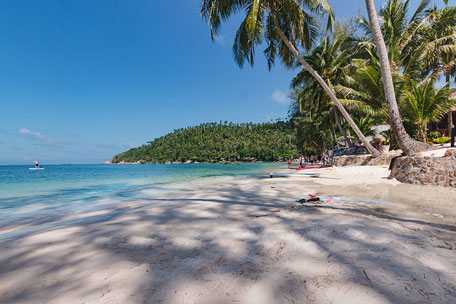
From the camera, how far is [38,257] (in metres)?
1.78

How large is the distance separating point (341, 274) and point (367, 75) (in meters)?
13.2

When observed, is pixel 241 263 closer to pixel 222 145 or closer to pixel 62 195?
pixel 62 195

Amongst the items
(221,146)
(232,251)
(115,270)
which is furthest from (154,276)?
(221,146)

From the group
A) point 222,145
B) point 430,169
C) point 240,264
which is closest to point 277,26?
point 430,169

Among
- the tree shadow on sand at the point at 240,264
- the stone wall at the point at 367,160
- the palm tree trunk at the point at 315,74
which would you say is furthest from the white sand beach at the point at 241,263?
the stone wall at the point at 367,160

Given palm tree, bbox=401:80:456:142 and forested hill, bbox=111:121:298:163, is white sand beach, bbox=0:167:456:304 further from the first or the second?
forested hill, bbox=111:121:298:163

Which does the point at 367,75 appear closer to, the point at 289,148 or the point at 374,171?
the point at 374,171

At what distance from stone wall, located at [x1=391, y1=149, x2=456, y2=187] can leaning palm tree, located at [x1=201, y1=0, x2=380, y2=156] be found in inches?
160

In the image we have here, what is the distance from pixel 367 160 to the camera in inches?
462

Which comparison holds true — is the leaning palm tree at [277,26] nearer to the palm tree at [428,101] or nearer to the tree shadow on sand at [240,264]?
the palm tree at [428,101]

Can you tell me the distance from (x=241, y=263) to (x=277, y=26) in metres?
11.4

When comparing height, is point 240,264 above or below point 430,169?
below

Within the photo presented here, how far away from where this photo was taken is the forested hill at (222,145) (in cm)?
8000

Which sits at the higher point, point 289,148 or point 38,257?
point 289,148
